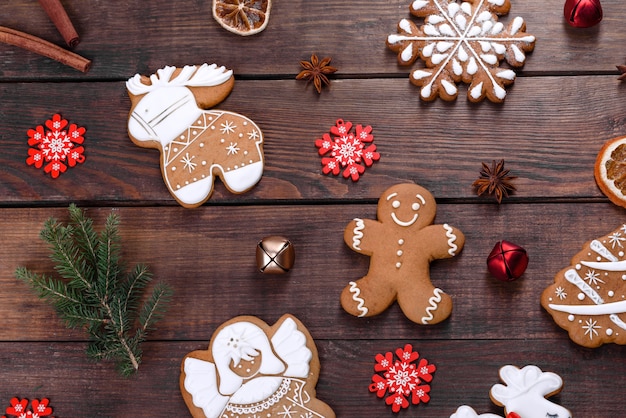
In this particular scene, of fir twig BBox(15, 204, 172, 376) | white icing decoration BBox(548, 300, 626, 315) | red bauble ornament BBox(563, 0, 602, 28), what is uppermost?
red bauble ornament BBox(563, 0, 602, 28)

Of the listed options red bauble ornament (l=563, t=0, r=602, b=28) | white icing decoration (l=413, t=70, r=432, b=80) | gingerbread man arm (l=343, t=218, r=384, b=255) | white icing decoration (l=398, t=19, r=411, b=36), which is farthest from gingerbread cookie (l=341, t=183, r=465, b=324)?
red bauble ornament (l=563, t=0, r=602, b=28)

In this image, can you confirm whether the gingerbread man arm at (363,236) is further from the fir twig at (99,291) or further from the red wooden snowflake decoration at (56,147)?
the red wooden snowflake decoration at (56,147)

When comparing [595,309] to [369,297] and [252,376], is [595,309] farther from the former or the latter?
[252,376]

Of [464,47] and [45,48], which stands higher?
[464,47]

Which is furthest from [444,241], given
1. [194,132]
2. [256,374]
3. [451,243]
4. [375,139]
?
[194,132]

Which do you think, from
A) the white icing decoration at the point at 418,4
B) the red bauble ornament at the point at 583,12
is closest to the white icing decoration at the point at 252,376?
the white icing decoration at the point at 418,4

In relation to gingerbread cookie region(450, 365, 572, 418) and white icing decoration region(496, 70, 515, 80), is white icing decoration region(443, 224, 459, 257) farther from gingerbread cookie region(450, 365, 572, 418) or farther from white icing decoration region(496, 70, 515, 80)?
white icing decoration region(496, 70, 515, 80)
